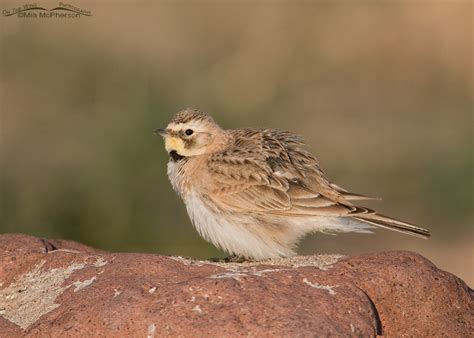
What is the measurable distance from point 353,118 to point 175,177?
11.1 m

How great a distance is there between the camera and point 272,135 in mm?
10336

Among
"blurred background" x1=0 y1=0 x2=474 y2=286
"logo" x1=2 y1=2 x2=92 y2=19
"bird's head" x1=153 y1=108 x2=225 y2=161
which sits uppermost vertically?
"logo" x1=2 y1=2 x2=92 y2=19

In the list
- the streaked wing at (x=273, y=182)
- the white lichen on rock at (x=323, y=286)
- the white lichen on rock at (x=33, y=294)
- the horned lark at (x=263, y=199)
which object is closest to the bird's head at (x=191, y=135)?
the horned lark at (x=263, y=199)

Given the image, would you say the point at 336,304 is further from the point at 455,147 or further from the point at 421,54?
the point at 421,54

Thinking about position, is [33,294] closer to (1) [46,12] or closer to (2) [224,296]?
(2) [224,296]

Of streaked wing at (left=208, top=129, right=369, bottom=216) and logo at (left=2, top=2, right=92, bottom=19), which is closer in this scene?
streaked wing at (left=208, top=129, right=369, bottom=216)

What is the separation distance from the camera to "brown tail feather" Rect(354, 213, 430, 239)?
914 cm

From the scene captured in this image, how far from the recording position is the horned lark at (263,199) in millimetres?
9281

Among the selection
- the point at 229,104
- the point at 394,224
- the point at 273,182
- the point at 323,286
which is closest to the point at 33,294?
the point at 323,286

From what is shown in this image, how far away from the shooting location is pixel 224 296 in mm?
6191

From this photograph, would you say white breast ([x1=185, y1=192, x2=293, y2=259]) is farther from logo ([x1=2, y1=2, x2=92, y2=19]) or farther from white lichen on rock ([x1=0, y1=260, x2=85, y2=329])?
logo ([x1=2, y1=2, x2=92, y2=19])

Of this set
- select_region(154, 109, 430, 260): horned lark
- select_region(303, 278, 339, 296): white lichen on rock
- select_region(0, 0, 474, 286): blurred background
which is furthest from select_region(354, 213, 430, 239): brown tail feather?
select_region(0, 0, 474, 286): blurred background

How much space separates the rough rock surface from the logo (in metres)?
13.0

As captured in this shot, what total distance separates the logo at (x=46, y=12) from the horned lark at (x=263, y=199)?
417 inches
